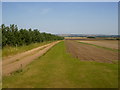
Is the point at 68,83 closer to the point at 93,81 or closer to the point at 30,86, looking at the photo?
the point at 93,81

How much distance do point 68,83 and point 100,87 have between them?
222cm

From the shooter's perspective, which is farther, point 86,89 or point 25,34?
point 25,34

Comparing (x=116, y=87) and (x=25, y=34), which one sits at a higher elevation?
(x=25, y=34)

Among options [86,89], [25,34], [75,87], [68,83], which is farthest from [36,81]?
[25,34]

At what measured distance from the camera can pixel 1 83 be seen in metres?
9.09

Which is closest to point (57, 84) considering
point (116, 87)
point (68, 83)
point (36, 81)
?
point (68, 83)

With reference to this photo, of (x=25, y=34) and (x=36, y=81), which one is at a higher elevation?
(x=25, y=34)

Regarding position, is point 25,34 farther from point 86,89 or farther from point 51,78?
point 86,89

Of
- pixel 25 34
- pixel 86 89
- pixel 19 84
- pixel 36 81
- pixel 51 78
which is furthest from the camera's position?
pixel 25 34

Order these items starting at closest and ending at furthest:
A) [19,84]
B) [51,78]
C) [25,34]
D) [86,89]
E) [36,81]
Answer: [86,89] → [19,84] → [36,81] → [51,78] → [25,34]

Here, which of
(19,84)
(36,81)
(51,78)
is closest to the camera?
(19,84)

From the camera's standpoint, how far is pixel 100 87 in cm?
838

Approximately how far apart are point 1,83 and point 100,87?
7079mm

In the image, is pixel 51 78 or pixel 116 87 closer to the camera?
pixel 116 87
